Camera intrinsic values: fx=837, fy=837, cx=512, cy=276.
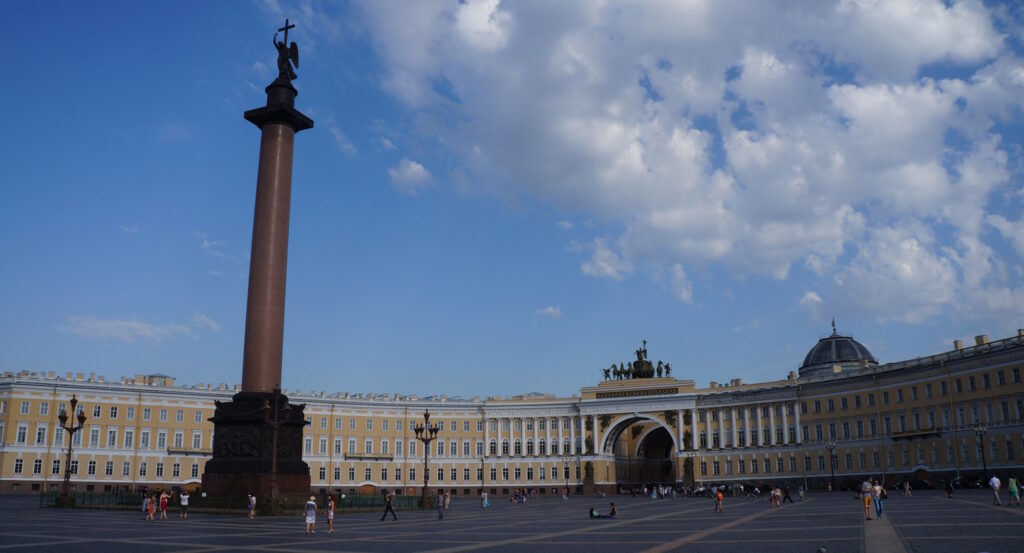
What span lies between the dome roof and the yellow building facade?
0.67 ft

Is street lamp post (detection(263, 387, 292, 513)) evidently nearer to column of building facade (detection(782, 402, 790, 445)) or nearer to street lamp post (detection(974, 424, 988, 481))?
street lamp post (detection(974, 424, 988, 481))

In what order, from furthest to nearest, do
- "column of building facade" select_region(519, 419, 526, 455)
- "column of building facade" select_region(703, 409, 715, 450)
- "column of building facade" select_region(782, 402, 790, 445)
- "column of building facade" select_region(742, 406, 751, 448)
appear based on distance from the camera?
"column of building facade" select_region(519, 419, 526, 455) → "column of building facade" select_region(703, 409, 715, 450) → "column of building facade" select_region(742, 406, 751, 448) → "column of building facade" select_region(782, 402, 790, 445)

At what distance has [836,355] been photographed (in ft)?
347

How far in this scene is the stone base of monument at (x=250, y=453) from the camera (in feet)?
132

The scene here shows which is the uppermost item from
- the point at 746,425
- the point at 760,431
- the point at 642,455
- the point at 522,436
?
the point at 746,425

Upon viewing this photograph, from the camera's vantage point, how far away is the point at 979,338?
80.6 meters

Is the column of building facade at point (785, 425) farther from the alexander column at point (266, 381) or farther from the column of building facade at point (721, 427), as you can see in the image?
the alexander column at point (266, 381)

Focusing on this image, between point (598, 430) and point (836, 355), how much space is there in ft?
104

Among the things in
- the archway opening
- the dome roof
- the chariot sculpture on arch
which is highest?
the chariot sculpture on arch

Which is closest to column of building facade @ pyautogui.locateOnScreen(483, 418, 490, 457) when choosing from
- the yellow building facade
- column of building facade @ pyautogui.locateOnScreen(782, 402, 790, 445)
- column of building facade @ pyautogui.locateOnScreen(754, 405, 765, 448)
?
the yellow building facade

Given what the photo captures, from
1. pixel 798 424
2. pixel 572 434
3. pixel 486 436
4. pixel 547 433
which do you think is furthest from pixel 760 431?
pixel 486 436

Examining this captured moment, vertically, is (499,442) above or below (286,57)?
below

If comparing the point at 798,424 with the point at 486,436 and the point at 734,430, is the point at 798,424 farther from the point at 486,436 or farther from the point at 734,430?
the point at 486,436

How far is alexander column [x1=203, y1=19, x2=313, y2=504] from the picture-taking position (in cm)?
4053
